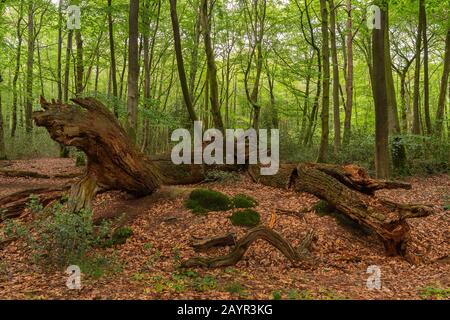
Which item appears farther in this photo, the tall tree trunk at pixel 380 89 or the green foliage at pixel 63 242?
the tall tree trunk at pixel 380 89

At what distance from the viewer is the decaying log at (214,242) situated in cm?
690

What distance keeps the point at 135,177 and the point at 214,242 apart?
9.96ft

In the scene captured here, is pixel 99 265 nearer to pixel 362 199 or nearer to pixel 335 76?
pixel 362 199

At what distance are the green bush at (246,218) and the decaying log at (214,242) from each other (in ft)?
3.43

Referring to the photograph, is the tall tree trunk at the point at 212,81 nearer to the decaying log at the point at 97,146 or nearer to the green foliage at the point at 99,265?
the decaying log at the point at 97,146

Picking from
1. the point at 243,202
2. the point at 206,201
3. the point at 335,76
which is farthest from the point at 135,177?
the point at 335,76

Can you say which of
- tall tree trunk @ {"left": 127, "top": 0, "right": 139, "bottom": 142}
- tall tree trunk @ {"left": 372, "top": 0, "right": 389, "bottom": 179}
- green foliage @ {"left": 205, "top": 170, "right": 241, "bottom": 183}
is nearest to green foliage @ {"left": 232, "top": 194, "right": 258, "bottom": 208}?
green foliage @ {"left": 205, "top": 170, "right": 241, "bottom": 183}

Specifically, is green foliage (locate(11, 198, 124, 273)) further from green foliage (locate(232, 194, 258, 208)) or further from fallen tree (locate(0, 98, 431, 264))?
green foliage (locate(232, 194, 258, 208))

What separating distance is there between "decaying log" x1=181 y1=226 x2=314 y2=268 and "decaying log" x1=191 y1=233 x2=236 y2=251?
52cm

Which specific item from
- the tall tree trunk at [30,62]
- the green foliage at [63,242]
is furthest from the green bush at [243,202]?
the tall tree trunk at [30,62]

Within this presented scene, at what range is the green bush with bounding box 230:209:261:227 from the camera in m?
8.16

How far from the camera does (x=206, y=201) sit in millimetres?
9070
